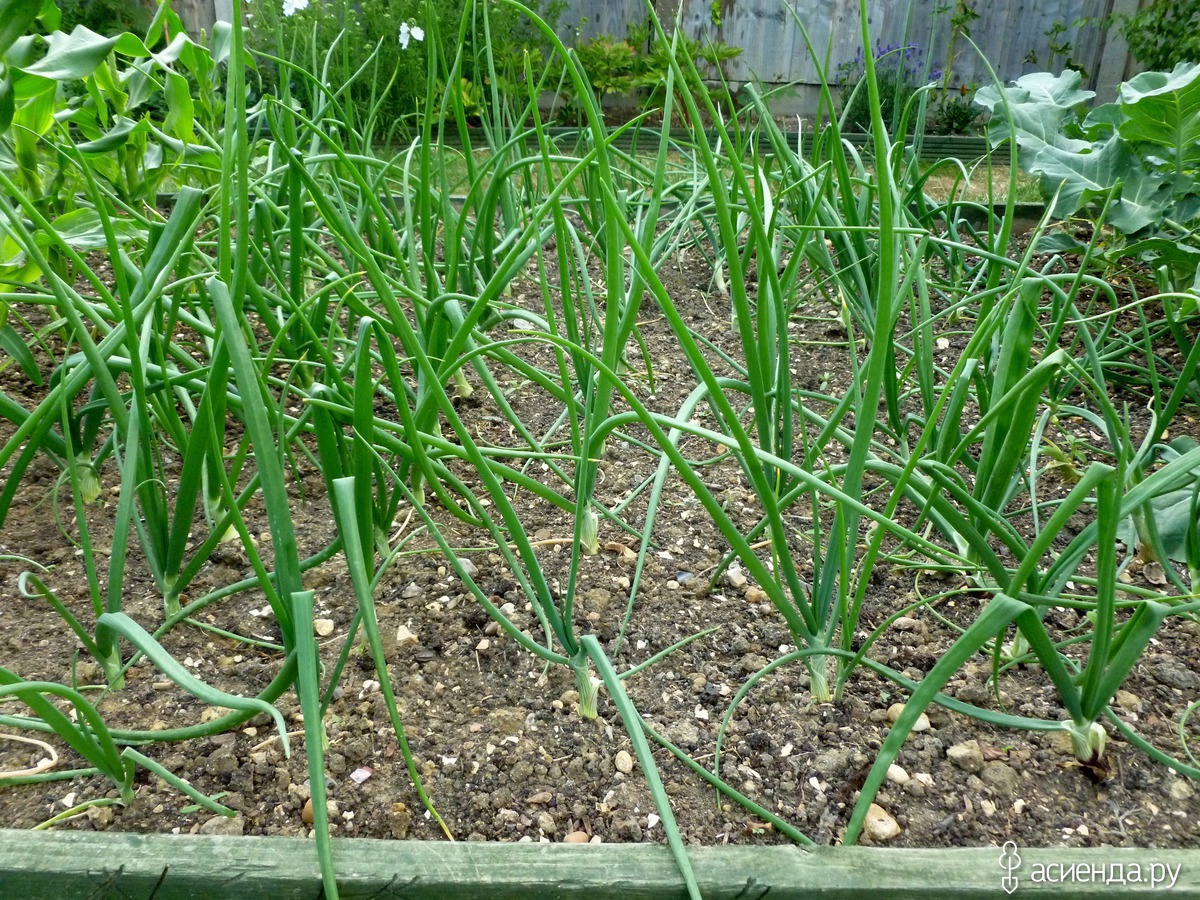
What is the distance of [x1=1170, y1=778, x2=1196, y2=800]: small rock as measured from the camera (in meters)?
0.71

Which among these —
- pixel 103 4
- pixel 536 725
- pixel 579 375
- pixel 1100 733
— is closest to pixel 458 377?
pixel 579 375

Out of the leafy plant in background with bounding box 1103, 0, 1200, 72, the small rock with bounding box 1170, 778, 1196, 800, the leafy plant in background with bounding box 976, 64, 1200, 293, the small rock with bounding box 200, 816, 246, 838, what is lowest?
the small rock with bounding box 200, 816, 246, 838

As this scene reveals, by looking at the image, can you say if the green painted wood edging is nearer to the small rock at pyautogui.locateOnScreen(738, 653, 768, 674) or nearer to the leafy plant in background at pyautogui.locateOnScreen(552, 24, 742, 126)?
the small rock at pyautogui.locateOnScreen(738, 653, 768, 674)

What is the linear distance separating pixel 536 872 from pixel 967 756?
0.39 m

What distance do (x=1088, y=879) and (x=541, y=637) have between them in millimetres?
512

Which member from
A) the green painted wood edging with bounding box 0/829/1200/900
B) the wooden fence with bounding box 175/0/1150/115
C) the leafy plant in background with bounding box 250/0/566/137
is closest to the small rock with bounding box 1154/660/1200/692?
the green painted wood edging with bounding box 0/829/1200/900

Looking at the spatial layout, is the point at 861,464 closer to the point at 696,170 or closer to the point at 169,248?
the point at 169,248

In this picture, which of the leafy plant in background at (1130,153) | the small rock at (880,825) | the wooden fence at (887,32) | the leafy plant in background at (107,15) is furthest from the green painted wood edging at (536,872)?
the wooden fence at (887,32)

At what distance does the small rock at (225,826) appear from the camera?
691mm

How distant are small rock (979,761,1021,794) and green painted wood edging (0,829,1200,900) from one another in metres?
0.11

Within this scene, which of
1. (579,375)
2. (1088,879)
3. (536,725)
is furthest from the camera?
(579,375)

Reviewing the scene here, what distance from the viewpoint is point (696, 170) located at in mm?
1645

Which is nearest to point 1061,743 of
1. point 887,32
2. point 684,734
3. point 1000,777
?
point 1000,777

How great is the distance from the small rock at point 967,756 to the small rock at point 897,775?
A: 5 centimetres
